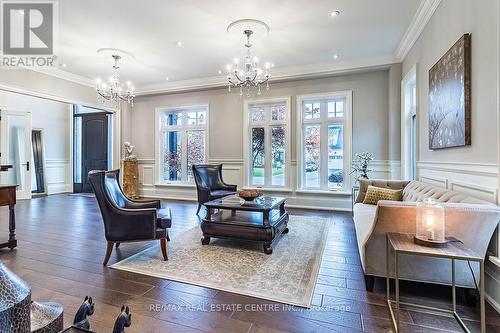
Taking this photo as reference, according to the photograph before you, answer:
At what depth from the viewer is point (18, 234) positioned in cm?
381

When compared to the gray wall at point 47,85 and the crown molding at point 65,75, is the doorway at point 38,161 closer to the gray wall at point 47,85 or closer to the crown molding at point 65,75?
the gray wall at point 47,85

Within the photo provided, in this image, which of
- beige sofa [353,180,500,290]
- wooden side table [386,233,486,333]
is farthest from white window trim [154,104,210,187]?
wooden side table [386,233,486,333]

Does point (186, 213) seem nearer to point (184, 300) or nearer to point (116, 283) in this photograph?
point (116, 283)

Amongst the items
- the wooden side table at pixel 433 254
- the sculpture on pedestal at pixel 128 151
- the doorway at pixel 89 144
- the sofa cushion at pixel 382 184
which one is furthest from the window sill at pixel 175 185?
the wooden side table at pixel 433 254

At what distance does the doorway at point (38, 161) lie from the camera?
791 cm

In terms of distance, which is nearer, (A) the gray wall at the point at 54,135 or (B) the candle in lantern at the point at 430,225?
(B) the candle in lantern at the point at 430,225

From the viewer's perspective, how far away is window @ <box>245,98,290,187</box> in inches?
246

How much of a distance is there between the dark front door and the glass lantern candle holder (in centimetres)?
842

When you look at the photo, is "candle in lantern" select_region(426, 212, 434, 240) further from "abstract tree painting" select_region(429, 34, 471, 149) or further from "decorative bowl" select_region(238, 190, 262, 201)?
"decorative bowl" select_region(238, 190, 262, 201)

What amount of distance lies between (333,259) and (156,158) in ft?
19.5

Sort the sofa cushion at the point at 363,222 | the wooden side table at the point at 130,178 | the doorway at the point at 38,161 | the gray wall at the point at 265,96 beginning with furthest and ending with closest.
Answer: the doorway at the point at 38,161 < the wooden side table at the point at 130,178 < the gray wall at the point at 265,96 < the sofa cushion at the point at 363,222

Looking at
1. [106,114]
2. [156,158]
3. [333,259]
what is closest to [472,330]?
[333,259]

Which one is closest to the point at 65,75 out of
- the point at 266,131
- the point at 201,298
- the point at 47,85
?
the point at 47,85

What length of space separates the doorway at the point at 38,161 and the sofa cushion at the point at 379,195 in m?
9.13
